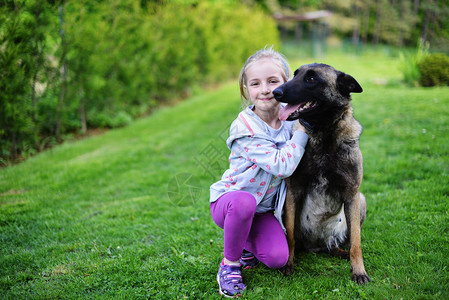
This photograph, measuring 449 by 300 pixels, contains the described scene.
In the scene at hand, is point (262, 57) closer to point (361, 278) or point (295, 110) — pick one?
point (295, 110)

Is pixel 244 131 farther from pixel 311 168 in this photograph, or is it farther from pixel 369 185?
pixel 369 185

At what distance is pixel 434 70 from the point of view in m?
8.23

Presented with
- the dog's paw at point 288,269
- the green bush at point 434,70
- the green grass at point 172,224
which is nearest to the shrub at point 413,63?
the green bush at point 434,70

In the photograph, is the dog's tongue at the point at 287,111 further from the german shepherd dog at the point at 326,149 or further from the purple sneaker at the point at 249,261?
the purple sneaker at the point at 249,261

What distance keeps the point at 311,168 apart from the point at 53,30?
5.53 meters

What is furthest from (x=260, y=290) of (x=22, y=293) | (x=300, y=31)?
(x=300, y=31)

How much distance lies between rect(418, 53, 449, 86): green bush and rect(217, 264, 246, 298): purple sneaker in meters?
8.30

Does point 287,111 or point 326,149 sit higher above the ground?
point 287,111

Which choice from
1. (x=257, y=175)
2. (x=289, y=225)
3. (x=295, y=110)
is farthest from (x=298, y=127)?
(x=289, y=225)

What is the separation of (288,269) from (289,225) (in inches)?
13.3

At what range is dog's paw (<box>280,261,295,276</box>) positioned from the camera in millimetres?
2369

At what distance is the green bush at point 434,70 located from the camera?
25.8ft

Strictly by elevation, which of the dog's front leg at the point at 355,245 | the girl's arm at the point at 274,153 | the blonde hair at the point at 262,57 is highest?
the blonde hair at the point at 262,57

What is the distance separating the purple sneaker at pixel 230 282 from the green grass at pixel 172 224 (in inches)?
5.2
